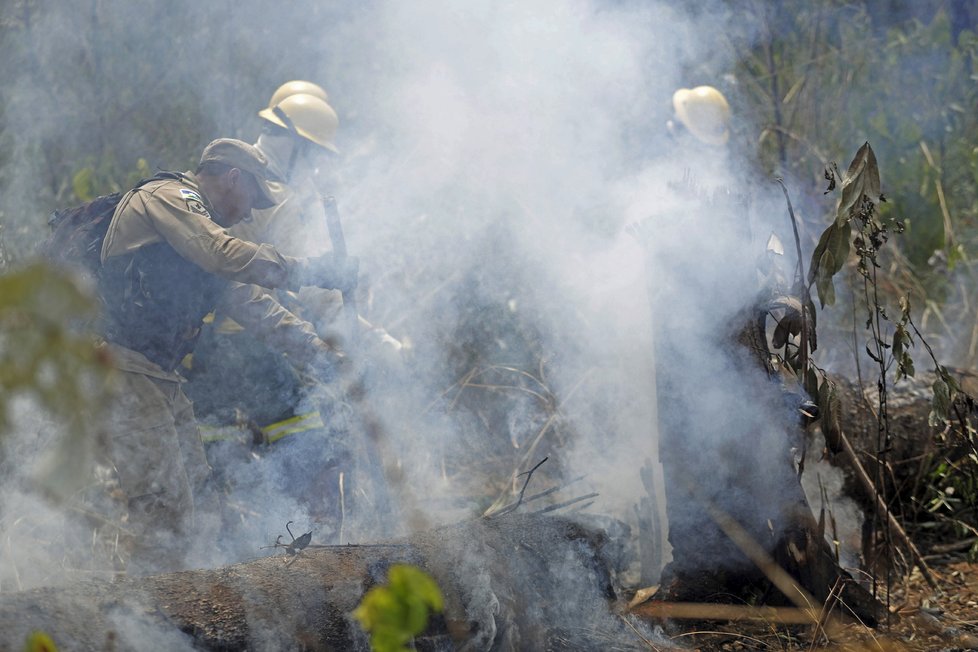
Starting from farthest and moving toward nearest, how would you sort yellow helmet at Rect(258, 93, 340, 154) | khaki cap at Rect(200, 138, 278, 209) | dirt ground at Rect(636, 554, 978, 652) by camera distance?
yellow helmet at Rect(258, 93, 340, 154), khaki cap at Rect(200, 138, 278, 209), dirt ground at Rect(636, 554, 978, 652)

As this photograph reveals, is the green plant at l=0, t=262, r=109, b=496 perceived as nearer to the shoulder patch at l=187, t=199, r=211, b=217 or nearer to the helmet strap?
the shoulder patch at l=187, t=199, r=211, b=217

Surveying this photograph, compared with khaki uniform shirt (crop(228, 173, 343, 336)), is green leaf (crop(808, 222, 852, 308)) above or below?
above

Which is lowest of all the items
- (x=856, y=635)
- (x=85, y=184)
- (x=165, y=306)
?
(x=85, y=184)

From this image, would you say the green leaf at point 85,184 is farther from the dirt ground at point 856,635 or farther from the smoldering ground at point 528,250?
the dirt ground at point 856,635

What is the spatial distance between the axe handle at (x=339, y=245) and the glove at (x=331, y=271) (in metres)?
0.04

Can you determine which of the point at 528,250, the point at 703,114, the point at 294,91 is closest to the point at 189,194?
the point at 528,250

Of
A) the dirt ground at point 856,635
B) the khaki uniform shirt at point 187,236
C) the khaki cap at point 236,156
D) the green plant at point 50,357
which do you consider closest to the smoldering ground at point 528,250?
the dirt ground at point 856,635

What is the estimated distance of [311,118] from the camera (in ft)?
→ 18.3

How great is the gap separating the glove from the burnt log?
1.39 m

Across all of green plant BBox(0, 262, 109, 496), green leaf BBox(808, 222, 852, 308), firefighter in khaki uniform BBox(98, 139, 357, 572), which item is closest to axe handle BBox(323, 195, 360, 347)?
firefighter in khaki uniform BBox(98, 139, 357, 572)

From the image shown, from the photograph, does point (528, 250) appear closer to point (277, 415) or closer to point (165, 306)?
point (277, 415)

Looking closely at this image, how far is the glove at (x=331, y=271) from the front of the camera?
375 cm

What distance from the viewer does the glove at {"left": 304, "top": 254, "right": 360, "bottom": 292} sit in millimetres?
3748

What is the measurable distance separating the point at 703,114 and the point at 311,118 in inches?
103
